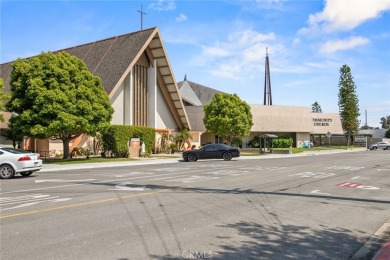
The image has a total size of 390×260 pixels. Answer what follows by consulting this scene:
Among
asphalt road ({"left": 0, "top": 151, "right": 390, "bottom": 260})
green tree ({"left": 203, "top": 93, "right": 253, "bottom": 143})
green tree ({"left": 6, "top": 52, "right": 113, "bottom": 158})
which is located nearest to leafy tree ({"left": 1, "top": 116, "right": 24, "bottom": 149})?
green tree ({"left": 6, "top": 52, "right": 113, "bottom": 158})

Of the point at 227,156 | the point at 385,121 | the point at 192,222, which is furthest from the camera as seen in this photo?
the point at 385,121

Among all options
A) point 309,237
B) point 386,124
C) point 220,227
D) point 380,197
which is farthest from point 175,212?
point 386,124

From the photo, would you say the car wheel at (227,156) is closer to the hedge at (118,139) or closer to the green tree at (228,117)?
the hedge at (118,139)

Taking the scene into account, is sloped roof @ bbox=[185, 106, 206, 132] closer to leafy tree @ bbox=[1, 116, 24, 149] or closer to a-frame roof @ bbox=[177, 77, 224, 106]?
a-frame roof @ bbox=[177, 77, 224, 106]

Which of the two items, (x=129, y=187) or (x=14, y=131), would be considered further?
(x=14, y=131)

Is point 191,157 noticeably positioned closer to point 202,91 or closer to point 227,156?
point 227,156

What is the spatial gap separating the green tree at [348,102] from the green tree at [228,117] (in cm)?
4050

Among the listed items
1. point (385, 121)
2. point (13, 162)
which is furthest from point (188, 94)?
point (385, 121)

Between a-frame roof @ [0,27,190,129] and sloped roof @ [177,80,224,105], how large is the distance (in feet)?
77.8

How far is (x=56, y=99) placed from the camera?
26266 millimetres

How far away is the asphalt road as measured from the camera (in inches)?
230

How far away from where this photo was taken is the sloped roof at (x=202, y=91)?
71.8 m

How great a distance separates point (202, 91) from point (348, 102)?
104 ft

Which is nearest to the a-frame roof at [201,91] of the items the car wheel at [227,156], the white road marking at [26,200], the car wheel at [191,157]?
the car wheel at [227,156]
